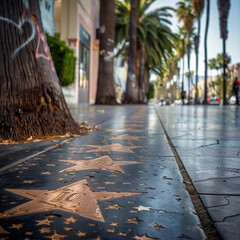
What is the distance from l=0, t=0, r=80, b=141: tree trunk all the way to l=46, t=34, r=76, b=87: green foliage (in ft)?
30.9

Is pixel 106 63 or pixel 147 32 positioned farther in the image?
pixel 147 32

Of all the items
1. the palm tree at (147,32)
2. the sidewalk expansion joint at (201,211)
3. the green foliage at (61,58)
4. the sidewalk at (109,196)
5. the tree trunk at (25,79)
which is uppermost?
the palm tree at (147,32)

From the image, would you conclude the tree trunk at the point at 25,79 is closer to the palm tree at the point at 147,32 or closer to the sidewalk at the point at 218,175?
the sidewalk at the point at 218,175

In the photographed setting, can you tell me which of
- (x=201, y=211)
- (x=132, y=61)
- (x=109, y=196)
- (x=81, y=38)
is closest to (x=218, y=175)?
(x=201, y=211)

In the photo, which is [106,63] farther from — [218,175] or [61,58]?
[218,175]

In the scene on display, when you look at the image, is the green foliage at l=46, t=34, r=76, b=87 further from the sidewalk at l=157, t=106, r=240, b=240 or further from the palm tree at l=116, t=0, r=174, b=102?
the palm tree at l=116, t=0, r=174, b=102

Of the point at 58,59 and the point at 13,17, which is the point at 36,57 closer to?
the point at 13,17

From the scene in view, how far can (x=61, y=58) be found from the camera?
45.9 feet

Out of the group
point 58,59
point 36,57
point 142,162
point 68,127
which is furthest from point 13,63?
point 58,59

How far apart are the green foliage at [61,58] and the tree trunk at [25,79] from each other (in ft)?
30.9

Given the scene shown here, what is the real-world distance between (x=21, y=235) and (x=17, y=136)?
269cm

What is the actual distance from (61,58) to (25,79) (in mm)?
10416

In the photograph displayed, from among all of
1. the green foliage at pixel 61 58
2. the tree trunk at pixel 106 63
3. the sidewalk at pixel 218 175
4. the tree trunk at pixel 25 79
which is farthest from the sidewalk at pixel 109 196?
the tree trunk at pixel 106 63

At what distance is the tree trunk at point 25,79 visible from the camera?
3738 millimetres
